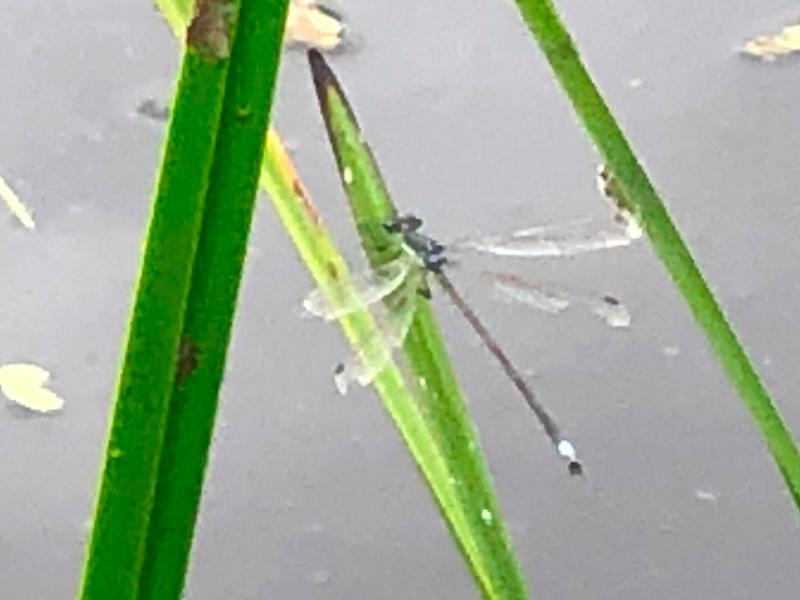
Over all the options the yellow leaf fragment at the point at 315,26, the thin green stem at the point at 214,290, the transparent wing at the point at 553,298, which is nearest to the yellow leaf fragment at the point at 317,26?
the yellow leaf fragment at the point at 315,26

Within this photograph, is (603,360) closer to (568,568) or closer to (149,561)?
(568,568)

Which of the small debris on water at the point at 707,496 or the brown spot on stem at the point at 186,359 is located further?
the small debris on water at the point at 707,496

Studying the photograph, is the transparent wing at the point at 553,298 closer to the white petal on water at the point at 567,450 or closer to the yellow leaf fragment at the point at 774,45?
the white petal on water at the point at 567,450

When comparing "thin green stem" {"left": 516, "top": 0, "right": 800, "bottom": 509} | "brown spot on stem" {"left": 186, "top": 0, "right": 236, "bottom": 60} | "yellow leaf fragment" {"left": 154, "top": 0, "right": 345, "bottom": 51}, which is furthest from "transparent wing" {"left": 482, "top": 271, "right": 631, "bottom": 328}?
"brown spot on stem" {"left": 186, "top": 0, "right": 236, "bottom": 60}

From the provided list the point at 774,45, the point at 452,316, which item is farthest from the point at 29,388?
the point at 774,45

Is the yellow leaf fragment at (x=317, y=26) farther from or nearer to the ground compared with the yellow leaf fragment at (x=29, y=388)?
farther from the ground

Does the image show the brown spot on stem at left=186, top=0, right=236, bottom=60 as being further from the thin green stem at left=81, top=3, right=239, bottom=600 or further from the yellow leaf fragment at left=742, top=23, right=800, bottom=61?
the yellow leaf fragment at left=742, top=23, right=800, bottom=61

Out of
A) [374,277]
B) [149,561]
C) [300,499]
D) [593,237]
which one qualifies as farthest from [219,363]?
[300,499]
